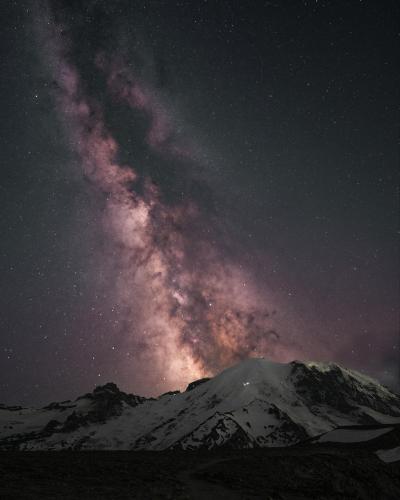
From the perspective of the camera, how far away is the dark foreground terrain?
1745 centimetres

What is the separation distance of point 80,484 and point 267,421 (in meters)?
152

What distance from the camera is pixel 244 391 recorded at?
191 meters

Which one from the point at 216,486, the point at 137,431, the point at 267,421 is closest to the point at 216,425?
the point at 267,421

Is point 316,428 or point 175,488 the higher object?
point 316,428

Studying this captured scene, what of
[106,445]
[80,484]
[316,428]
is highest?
[106,445]

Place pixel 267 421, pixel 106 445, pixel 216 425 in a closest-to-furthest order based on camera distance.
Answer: pixel 216 425
pixel 267 421
pixel 106 445

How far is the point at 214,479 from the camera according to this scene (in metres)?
24.5

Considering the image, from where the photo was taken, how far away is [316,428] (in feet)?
525

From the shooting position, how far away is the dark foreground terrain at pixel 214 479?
17453 millimetres

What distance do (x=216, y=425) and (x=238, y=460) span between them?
381ft

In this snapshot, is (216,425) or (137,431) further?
(137,431)

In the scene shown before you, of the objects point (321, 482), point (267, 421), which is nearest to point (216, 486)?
point (321, 482)

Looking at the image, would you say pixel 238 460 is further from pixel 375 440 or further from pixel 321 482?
pixel 375 440

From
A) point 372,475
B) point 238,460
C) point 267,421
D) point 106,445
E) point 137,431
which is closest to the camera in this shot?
point 372,475
